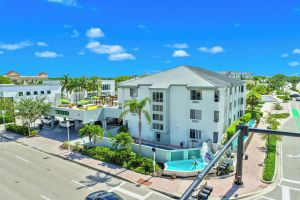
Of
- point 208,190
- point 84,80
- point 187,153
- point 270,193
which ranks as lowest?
point 270,193

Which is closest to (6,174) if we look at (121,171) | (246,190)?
(121,171)

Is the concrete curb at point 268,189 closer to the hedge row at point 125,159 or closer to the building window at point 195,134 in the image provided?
the hedge row at point 125,159

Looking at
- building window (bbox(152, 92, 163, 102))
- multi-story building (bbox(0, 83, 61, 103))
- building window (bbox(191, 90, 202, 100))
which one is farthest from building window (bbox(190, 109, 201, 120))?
multi-story building (bbox(0, 83, 61, 103))

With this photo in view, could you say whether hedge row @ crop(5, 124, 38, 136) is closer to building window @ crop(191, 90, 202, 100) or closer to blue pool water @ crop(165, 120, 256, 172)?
blue pool water @ crop(165, 120, 256, 172)

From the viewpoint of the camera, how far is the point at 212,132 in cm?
3431

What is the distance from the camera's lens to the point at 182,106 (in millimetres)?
36438

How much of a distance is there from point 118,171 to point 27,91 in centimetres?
5401

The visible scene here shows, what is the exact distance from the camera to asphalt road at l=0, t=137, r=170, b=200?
22734mm

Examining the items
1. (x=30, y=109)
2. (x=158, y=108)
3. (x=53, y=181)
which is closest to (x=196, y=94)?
(x=158, y=108)

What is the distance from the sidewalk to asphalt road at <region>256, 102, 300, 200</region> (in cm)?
797

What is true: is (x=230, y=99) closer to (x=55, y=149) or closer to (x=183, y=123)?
(x=183, y=123)

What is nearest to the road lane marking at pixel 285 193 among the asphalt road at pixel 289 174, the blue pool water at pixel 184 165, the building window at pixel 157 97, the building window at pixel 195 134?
the asphalt road at pixel 289 174

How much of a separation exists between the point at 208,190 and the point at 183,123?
3048 cm

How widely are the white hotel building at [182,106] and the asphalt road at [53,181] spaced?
45.2 feet
